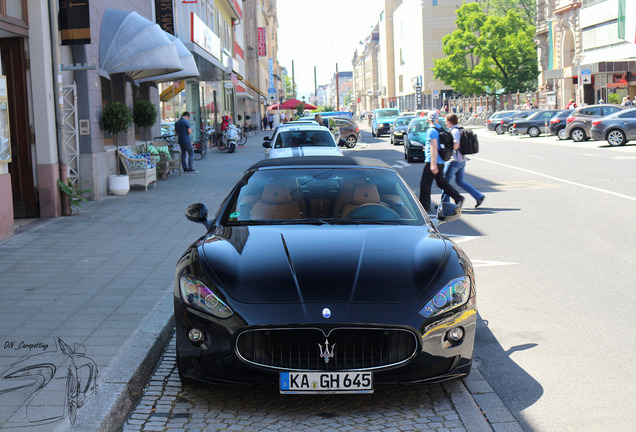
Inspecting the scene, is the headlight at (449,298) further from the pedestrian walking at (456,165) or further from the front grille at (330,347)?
the pedestrian walking at (456,165)

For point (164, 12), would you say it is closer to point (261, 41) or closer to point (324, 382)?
point (324, 382)

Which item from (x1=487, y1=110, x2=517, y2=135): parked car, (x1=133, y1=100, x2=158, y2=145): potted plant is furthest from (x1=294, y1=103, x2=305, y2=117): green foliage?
(x1=133, y1=100, x2=158, y2=145): potted plant

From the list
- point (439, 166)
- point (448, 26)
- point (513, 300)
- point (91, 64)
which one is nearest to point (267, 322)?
point (513, 300)

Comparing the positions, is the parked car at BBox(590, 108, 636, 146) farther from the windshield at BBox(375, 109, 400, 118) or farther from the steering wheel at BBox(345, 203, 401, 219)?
the steering wheel at BBox(345, 203, 401, 219)

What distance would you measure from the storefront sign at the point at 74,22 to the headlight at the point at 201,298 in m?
10.2

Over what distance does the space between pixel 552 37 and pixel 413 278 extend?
71737mm

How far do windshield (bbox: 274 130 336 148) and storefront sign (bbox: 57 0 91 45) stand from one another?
5665mm

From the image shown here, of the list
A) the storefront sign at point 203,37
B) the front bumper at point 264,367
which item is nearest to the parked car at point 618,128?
the storefront sign at point 203,37

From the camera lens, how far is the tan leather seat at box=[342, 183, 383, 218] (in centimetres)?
601

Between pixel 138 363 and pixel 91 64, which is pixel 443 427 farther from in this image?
pixel 91 64

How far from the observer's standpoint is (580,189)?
16031mm

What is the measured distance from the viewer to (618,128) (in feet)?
101

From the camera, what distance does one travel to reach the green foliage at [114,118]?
16375mm

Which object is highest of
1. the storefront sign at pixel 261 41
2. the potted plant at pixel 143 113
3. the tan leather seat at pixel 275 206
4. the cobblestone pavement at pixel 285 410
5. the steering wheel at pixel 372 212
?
the storefront sign at pixel 261 41
